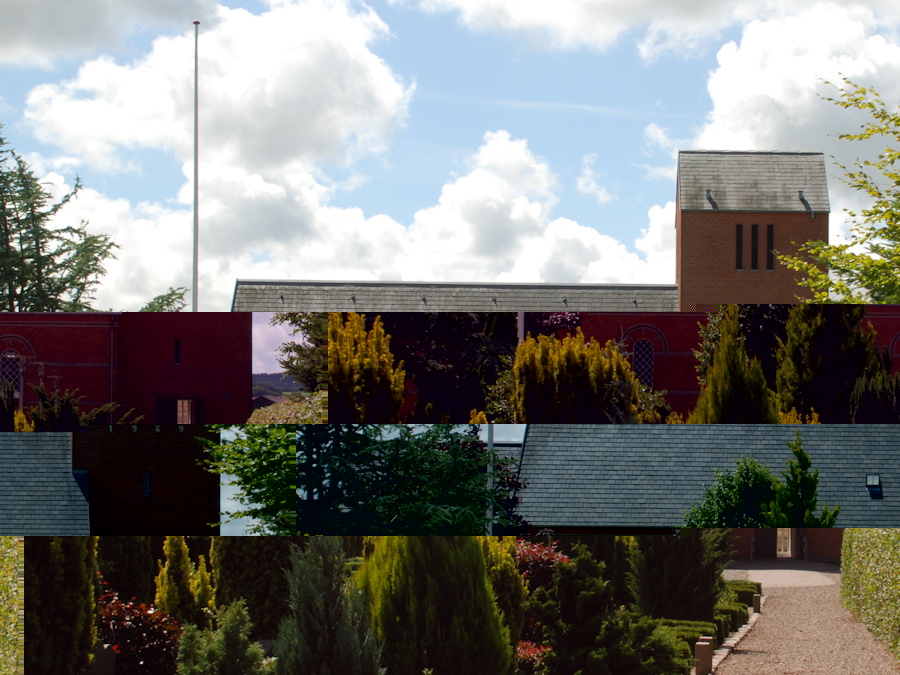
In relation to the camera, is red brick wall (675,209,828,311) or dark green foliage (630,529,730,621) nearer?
dark green foliage (630,529,730,621)

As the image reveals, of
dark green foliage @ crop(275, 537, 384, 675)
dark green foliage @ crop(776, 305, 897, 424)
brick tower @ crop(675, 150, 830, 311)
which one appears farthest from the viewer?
brick tower @ crop(675, 150, 830, 311)

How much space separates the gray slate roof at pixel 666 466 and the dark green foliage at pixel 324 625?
10.5 ft

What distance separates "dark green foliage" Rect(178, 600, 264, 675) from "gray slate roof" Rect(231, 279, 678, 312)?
18038 millimetres

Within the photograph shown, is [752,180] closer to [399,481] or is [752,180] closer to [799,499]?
[799,499]

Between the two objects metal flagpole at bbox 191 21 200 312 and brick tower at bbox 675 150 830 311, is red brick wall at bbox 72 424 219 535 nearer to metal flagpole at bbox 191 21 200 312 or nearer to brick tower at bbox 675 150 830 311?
metal flagpole at bbox 191 21 200 312

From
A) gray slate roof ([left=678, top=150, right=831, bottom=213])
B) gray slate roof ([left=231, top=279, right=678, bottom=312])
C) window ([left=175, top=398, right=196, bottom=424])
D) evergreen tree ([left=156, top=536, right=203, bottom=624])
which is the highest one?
gray slate roof ([left=678, top=150, right=831, bottom=213])

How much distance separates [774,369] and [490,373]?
199 inches

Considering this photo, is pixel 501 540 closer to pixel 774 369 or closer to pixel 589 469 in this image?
pixel 589 469

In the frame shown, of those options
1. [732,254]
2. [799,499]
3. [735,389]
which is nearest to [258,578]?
[735,389]

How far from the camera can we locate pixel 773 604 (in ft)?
47.4

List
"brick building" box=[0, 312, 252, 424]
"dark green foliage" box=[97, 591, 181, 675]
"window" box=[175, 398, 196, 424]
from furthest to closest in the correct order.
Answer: "window" box=[175, 398, 196, 424] < "brick building" box=[0, 312, 252, 424] < "dark green foliage" box=[97, 591, 181, 675]

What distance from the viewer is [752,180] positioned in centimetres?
3603

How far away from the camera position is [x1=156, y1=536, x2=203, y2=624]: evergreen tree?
14000 millimetres

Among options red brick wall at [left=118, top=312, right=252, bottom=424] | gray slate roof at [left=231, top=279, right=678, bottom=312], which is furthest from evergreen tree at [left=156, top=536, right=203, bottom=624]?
gray slate roof at [left=231, top=279, right=678, bottom=312]
